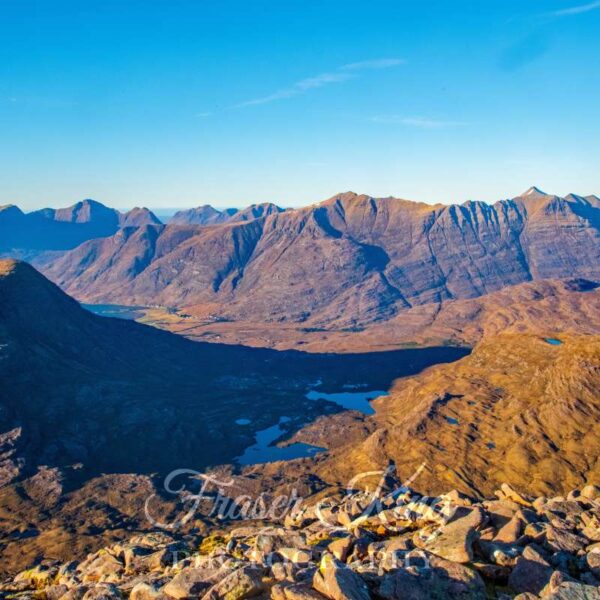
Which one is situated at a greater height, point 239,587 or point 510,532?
point 239,587

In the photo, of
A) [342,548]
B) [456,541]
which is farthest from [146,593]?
[456,541]

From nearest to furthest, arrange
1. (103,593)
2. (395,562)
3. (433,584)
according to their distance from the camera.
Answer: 1. (433,584)
2. (395,562)
3. (103,593)

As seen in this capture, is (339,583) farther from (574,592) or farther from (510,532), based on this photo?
(510,532)

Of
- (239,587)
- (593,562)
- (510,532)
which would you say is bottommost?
(510,532)

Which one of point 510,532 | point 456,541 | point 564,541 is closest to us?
point 456,541

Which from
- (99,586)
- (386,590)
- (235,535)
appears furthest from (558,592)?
(235,535)

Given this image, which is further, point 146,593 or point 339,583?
point 146,593

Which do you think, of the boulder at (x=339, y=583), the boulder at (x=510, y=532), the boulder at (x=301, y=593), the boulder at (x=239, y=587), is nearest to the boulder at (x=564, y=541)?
the boulder at (x=510, y=532)

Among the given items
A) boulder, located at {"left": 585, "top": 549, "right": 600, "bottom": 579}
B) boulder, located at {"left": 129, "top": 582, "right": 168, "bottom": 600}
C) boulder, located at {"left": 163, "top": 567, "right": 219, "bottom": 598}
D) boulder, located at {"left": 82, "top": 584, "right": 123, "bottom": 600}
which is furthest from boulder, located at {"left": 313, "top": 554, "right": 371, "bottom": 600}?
boulder, located at {"left": 82, "top": 584, "right": 123, "bottom": 600}

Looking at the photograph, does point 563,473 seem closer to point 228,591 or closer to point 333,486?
point 333,486
